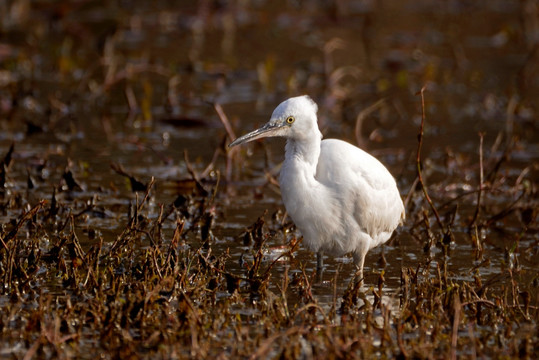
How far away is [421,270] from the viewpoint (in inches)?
255

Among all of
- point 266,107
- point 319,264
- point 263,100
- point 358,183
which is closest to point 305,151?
point 358,183

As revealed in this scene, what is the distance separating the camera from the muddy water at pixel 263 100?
25.5ft

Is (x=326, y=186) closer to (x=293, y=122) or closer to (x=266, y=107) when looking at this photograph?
(x=293, y=122)

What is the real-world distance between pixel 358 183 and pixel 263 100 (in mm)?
6015

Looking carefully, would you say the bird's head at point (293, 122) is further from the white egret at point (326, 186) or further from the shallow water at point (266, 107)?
the shallow water at point (266, 107)

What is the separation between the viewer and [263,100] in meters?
12.0

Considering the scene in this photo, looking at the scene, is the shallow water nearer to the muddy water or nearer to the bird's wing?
the muddy water

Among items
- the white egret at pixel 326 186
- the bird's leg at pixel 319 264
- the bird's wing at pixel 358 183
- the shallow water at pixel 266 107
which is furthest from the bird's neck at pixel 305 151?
the shallow water at pixel 266 107

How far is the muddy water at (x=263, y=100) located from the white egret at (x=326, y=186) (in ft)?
1.02

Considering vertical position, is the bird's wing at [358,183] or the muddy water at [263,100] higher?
the muddy water at [263,100]

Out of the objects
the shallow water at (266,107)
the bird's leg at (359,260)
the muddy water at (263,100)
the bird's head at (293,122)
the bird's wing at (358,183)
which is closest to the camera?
the bird's head at (293,122)

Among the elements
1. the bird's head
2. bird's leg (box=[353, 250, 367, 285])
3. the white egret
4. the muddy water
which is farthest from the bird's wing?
the muddy water

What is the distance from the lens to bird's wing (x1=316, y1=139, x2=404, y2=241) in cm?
606

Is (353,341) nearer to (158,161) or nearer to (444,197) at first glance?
(444,197)
